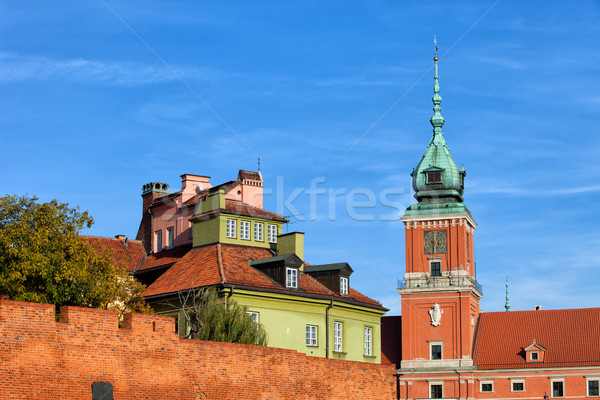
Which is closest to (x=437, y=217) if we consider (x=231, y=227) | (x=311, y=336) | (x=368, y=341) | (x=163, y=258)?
(x=368, y=341)

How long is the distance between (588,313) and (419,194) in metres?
18.3

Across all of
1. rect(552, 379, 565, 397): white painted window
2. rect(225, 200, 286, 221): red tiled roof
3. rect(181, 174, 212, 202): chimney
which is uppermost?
rect(181, 174, 212, 202): chimney

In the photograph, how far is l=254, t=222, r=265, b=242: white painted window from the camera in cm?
5564

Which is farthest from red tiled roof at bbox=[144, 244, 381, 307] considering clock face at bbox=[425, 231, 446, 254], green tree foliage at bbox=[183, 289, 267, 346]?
clock face at bbox=[425, 231, 446, 254]

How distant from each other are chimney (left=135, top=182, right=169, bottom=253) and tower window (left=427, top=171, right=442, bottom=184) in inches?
1367

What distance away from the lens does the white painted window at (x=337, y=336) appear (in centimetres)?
5172

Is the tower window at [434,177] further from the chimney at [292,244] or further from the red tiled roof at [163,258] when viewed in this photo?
the chimney at [292,244]

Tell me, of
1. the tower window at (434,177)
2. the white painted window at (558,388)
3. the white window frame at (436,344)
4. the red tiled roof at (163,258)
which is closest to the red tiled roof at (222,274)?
the red tiled roof at (163,258)

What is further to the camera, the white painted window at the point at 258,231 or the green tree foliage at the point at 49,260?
the white painted window at the point at 258,231

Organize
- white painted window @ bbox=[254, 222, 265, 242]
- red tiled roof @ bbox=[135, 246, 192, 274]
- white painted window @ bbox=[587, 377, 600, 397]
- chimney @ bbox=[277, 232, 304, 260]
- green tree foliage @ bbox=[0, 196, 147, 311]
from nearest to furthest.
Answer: green tree foliage @ bbox=[0, 196, 147, 311]
chimney @ bbox=[277, 232, 304, 260]
white painted window @ bbox=[254, 222, 265, 242]
red tiled roof @ bbox=[135, 246, 192, 274]
white painted window @ bbox=[587, 377, 600, 397]

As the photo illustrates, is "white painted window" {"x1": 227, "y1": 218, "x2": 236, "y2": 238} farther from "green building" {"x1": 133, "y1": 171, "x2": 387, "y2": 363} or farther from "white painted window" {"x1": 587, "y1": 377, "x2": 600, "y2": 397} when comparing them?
"white painted window" {"x1": 587, "y1": 377, "x2": 600, "y2": 397}

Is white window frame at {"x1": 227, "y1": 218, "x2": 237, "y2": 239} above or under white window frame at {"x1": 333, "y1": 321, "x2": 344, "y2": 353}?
above

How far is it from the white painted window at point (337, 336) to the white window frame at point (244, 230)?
7104mm

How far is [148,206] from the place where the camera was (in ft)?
208
